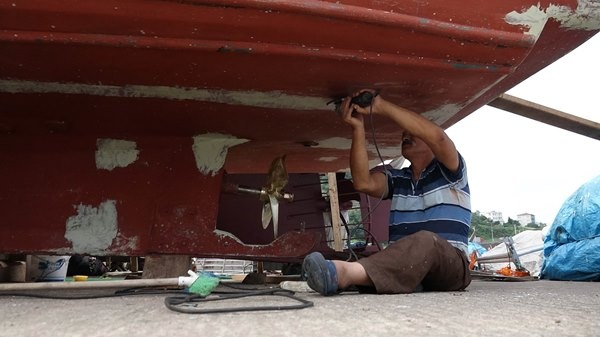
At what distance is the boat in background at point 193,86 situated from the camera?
1569 millimetres

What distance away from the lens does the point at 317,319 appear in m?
1.13

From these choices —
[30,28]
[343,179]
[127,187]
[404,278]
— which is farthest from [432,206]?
[343,179]

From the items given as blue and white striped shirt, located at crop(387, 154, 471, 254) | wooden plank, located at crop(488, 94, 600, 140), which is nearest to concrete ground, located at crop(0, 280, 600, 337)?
blue and white striped shirt, located at crop(387, 154, 471, 254)

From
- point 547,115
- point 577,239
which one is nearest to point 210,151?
point 547,115

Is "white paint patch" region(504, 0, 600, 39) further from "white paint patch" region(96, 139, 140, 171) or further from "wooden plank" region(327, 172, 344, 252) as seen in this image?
"wooden plank" region(327, 172, 344, 252)

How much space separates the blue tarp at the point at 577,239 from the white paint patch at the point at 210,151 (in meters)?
2.85

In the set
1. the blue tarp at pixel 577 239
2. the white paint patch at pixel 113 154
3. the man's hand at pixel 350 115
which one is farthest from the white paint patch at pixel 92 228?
the blue tarp at pixel 577 239

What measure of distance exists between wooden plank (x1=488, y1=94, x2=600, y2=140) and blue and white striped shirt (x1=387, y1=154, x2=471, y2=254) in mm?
1232

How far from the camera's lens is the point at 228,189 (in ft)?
8.52

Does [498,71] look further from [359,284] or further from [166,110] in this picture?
[166,110]

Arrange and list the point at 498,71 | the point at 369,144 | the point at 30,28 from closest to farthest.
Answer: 1. the point at 30,28
2. the point at 498,71
3. the point at 369,144

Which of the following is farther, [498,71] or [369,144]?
[369,144]

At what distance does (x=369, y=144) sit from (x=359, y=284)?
4.18 feet

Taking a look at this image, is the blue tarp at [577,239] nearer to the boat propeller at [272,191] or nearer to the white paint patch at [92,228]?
the boat propeller at [272,191]
